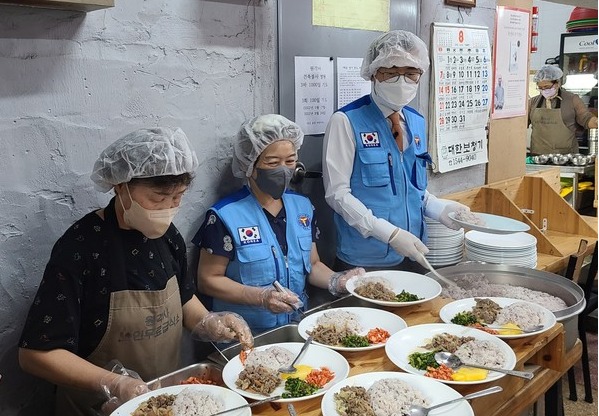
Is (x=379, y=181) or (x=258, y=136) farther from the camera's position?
(x=379, y=181)

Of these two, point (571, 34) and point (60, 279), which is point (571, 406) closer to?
point (60, 279)

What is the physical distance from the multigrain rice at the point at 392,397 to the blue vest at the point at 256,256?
2.40ft

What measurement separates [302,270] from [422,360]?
30.3 inches

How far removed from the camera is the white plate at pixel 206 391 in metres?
1.42

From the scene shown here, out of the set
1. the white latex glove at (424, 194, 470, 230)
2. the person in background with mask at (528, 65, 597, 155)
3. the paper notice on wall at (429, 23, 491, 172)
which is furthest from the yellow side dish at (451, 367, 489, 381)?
the person in background with mask at (528, 65, 597, 155)

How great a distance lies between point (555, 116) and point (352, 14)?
4405 millimetres

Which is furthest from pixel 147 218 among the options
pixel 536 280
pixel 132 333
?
pixel 536 280

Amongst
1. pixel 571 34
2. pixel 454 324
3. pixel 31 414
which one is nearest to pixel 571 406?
pixel 454 324

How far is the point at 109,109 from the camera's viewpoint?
2078mm

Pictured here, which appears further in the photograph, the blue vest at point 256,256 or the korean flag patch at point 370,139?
the korean flag patch at point 370,139

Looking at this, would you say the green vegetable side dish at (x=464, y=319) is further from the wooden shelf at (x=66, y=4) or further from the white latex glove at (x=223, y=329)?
the wooden shelf at (x=66, y=4)

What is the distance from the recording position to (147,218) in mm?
1735

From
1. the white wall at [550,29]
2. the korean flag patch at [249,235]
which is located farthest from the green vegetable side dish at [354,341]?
the white wall at [550,29]

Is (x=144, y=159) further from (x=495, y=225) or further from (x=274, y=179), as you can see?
(x=495, y=225)
